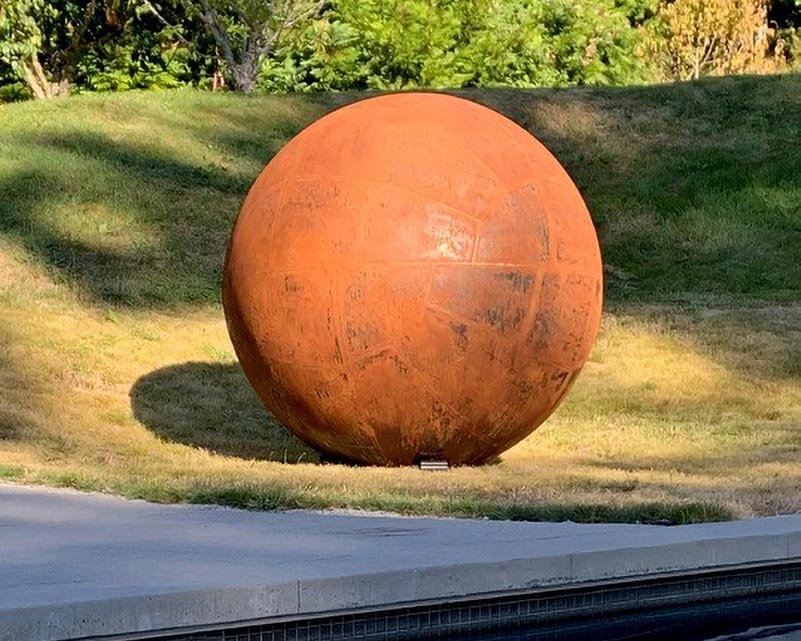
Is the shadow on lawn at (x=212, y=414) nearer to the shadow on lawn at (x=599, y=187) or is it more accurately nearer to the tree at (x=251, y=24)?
the shadow on lawn at (x=599, y=187)

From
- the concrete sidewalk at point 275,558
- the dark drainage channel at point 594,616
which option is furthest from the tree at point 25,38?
the dark drainage channel at point 594,616

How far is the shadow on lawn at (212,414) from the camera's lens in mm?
11914

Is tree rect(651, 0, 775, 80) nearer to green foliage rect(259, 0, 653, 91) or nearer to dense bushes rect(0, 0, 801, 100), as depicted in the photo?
dense bushes rect(0, 0, 801, 100)

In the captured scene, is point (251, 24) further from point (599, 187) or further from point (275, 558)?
point (275, 558)

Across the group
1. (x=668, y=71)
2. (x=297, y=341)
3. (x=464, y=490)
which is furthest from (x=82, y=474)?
(x=668, y=71)

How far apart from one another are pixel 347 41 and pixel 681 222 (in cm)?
1541

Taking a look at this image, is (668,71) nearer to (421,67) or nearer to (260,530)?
(421,67)

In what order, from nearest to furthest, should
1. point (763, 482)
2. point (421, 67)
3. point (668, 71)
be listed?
point (763, 482) → point (421, 67) → point (668, 71)

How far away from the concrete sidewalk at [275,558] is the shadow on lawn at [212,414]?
336 cm

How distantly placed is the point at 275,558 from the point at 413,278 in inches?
125

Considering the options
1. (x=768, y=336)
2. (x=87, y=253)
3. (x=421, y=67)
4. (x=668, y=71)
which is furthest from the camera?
(x=668, y=71)

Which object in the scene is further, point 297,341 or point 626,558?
point 297,341

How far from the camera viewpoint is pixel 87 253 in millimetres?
18328

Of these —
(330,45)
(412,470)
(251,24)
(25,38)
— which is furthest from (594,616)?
(330,45)
